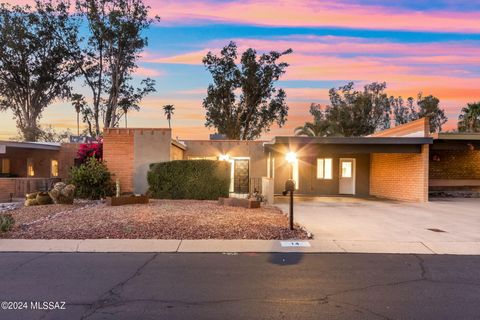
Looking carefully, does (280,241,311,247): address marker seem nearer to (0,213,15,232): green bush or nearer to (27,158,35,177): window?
(0,213,15,232): green bush

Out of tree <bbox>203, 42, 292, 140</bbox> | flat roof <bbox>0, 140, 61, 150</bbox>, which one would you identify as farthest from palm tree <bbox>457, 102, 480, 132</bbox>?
flat roof <bbox>0, 140, 61, 150</bbox>

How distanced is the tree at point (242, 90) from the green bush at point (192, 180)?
2467 cm

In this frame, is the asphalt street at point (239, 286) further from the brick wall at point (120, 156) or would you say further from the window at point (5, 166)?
the window at point (5, 166)

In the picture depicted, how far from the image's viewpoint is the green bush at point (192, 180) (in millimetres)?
16922

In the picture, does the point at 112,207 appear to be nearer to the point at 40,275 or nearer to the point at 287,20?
the point at 40,275

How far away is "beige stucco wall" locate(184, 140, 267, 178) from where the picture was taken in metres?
24.0

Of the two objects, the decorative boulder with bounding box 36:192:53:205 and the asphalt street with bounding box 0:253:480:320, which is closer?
the asphalt street with bounding box 0:253:480:320

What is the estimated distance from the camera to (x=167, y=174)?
17.0 meters

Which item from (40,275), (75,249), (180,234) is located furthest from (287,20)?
(40,275)

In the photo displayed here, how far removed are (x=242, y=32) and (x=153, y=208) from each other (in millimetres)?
14751

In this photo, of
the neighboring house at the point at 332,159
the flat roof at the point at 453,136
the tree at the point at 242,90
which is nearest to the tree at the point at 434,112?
the tree at the point at 242,90

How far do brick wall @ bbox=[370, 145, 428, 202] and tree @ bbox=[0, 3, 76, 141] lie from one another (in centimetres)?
2743

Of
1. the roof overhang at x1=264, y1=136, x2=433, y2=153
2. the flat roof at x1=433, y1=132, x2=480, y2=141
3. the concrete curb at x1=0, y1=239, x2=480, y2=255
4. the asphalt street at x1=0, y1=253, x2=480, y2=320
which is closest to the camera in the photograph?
the asphalt street at x1=0, y1=253, x2=480, y2=320

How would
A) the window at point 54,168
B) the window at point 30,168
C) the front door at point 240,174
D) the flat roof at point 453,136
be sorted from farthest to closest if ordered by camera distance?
the window at point 30,168 → the window at point 54,168 → the front door at point 240,174 → the flat roof at point 453,136
